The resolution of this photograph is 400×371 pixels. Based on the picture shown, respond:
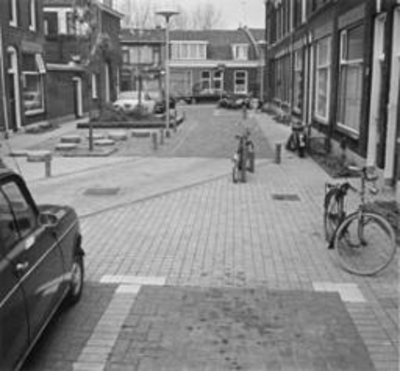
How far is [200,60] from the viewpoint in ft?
174

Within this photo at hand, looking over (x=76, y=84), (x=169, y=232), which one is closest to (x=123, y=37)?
(x=76, y=84)

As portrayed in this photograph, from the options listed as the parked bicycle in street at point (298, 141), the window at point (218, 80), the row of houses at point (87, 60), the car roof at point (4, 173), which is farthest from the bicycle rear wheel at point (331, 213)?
the window at point (218, 80)

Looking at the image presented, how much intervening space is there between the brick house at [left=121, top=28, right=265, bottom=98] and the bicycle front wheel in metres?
43.9

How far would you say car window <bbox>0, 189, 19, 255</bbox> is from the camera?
12.6ft

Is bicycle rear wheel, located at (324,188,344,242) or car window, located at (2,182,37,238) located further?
bicycle rear wheel, located at (324,188,344,242)

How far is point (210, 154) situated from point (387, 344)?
1217 centimetres

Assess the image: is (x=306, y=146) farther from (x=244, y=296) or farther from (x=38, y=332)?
(x=38, y=332)

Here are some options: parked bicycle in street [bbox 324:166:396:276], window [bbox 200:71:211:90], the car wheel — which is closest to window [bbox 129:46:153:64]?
window [bbox 200:71:211:90]

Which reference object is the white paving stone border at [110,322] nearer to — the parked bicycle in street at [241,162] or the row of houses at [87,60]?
the parked bicycle in street at [241,162]

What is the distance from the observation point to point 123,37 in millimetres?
54719

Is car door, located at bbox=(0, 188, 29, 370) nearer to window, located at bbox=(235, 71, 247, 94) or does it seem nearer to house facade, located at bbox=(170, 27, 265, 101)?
house facade, located at bbox=(170, 27, 265, 101)

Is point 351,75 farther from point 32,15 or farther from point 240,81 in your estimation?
point 240,81

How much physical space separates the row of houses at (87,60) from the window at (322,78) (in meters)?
7.12

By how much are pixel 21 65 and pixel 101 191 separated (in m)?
13.0
